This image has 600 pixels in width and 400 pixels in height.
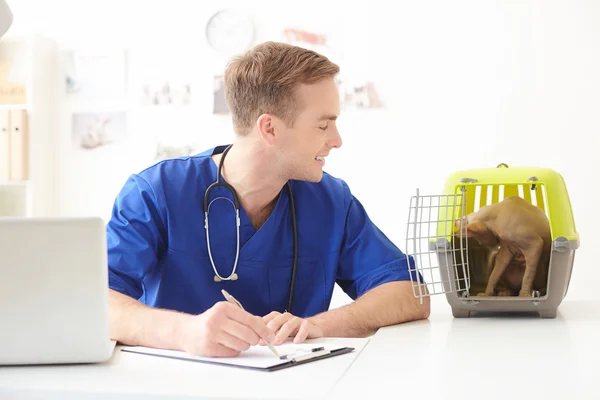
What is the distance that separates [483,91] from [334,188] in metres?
1.59

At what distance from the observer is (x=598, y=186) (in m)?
3.04

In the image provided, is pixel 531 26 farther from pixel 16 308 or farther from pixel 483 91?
pixel 16 308

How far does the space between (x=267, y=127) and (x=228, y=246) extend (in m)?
0.30

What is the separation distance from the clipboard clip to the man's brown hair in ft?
2.36

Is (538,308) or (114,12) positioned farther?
(114,12)

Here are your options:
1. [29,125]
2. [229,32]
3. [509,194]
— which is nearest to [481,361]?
[509,194]

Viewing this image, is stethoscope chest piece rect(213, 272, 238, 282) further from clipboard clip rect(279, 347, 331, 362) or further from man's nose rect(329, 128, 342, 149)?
clipboard clip rect(279, 347, 331, 362)

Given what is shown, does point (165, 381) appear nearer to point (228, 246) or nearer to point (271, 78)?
point (228, 246)

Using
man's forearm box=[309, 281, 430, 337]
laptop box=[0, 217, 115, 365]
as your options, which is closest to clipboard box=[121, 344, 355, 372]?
laptop box=[0, 217, 115, 365]

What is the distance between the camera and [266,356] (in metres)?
1.13

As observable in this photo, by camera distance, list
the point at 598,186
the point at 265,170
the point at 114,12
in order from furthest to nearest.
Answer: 1. the point at 114,12
2. the point at 598,186
3. the point at 265,170

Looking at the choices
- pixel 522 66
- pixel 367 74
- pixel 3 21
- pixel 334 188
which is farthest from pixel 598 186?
pixel 3 21

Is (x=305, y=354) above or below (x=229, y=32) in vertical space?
below

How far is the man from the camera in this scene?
5.32 ft
